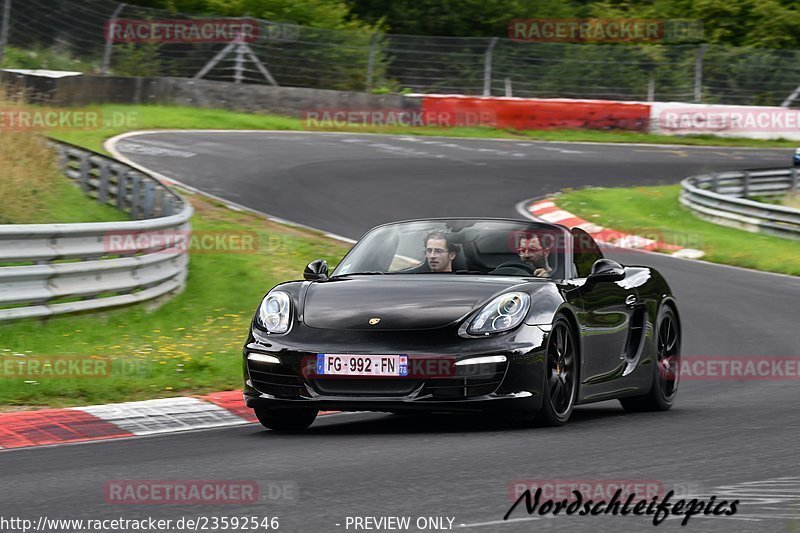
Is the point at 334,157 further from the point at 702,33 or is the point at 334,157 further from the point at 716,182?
the point at 702,33

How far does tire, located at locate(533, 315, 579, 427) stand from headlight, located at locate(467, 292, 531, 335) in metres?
0.21

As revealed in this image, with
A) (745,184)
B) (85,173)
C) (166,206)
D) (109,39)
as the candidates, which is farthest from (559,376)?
(109,39)

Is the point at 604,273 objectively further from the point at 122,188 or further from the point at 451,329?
the point at 122,188

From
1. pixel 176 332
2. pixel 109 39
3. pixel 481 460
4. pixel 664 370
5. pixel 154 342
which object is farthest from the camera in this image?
pixel 109 39

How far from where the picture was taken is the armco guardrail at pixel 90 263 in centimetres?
1106

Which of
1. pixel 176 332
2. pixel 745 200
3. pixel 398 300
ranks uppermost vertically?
pixel 398 300

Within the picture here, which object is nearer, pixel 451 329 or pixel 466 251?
pixel 451 329

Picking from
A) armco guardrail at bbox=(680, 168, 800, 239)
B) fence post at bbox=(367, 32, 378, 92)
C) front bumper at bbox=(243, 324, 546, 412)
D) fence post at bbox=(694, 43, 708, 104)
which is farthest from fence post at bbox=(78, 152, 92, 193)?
fence post at bbox=(694, 43, 708, 104)

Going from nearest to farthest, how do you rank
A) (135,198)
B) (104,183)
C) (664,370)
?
(664,370)
(135,198)
(104,183)

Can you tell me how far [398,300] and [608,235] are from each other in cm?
1501

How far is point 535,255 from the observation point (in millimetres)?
8656

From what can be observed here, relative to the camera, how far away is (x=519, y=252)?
28.4 ft

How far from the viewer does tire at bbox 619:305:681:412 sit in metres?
9.55

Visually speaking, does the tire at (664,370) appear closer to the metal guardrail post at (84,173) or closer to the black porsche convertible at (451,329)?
the black porsche convertible at (451,329)
